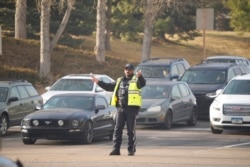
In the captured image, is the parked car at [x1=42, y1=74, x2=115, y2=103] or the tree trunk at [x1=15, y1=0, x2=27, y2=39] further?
the tree trunk at [x1=15, y1=0, x2=27, y2=39]

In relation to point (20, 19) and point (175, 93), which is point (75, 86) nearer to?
point (175, 93)

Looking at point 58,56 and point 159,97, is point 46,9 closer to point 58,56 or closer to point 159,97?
point 58,56

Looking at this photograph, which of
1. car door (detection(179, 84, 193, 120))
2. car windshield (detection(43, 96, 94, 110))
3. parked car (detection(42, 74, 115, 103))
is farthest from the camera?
parked car (detection(42, 74, 115, 103))

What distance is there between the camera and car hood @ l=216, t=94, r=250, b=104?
22.8 metres

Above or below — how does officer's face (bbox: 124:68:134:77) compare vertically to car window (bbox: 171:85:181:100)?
above

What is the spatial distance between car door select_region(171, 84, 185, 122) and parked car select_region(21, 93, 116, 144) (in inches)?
183

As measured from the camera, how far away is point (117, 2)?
5603 centimetres

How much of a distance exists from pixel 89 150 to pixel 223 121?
5650 mm

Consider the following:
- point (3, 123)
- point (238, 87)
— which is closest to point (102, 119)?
point (3, 123)

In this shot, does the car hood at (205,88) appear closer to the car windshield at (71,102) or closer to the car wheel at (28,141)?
the car windshield at (71,102)

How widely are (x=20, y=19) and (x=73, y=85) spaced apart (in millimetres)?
13477

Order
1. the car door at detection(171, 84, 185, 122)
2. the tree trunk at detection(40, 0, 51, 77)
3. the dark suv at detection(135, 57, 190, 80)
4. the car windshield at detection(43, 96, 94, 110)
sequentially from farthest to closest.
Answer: the tree trunk at detection(40, 0, 51, 77) → the dark suv at detection(135, 57, 190, 80) → the car door at detection(171, 84, 185, 122) → the car windshield at detection(43, 96, 94, 110)

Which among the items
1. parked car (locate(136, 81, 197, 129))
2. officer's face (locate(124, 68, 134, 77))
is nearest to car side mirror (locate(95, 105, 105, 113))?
parked car (locate(136, 81, 197, 129))

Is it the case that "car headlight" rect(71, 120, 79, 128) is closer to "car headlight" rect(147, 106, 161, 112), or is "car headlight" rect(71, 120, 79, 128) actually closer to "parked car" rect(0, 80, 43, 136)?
"parked car" rect(0, 80, 43, 136)
